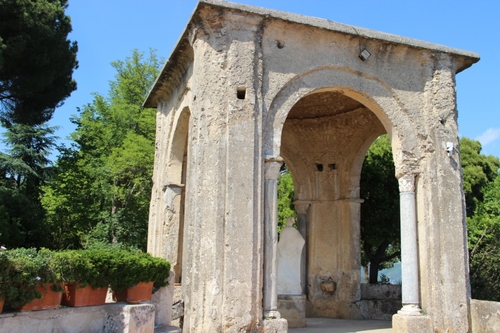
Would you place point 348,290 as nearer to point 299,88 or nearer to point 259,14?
point 299,88

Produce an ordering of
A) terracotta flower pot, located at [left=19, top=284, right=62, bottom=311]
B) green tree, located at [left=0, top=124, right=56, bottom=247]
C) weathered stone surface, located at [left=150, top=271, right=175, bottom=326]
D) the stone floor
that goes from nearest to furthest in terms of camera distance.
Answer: terracotta flower pot, located at [left=19, top=284, right=62, bottom=311], weathered stone surface, located at [left=150, top=271, right=175, bottom=326], the stone floor, green tree, located at [left=0, top=124, right=56, bottom=247]

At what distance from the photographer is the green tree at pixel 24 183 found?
59.8 ft

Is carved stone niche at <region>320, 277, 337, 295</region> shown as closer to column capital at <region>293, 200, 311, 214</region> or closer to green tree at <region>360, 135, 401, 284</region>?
column capital at <region>293, 200, 311, 214</region>

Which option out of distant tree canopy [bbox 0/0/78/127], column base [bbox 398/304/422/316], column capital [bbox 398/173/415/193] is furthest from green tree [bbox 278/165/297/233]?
column base [bbox 398/304/422/316]

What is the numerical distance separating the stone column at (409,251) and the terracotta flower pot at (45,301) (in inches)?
240

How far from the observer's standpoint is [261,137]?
861cm

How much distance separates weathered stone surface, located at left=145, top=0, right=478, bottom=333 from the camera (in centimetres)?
811

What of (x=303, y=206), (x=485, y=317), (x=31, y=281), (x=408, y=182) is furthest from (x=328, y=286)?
(x=31, y=281)

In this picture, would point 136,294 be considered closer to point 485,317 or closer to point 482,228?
point 485,317

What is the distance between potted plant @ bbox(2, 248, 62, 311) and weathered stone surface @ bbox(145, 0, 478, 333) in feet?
8.92

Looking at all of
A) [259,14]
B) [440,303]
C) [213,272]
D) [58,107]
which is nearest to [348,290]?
[440,303]

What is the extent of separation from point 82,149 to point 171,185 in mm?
10905

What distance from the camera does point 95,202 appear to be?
20.6 metres

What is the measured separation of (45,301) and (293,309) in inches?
251
